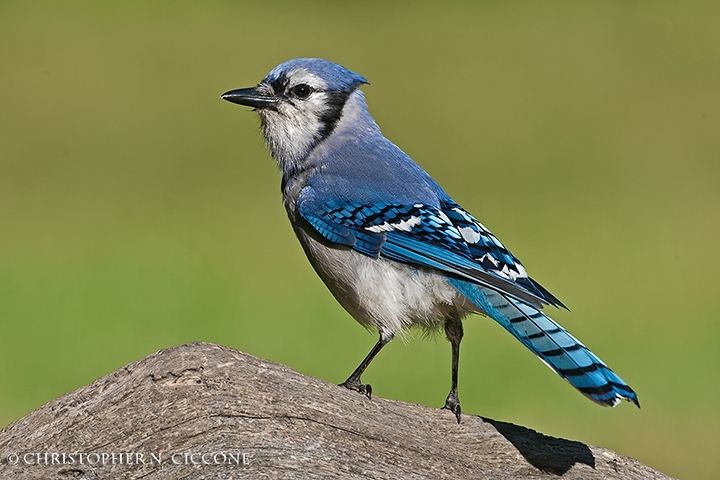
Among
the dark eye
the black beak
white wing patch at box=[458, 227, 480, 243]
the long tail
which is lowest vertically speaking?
the long tail

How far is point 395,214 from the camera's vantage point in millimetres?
4207

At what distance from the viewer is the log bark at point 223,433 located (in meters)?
3.04

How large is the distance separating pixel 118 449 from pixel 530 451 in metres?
1.29

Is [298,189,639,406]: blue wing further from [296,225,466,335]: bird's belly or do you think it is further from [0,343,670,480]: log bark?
[0,343,670,480]: log bark

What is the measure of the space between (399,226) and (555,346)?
879 millimetres

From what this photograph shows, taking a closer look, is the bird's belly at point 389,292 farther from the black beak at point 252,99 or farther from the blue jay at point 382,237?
the black beak at point 252,99

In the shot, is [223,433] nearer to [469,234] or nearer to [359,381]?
[359,381]

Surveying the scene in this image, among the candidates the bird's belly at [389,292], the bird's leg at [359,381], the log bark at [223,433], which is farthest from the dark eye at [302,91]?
the log bark at [223,433]

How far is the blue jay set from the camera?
369cm

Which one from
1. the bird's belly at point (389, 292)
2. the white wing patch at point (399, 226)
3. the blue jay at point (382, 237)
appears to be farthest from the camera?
the white wing patch at point (399, 226)

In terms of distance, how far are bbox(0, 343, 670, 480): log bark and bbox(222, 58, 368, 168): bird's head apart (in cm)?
141

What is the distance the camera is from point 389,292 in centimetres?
402

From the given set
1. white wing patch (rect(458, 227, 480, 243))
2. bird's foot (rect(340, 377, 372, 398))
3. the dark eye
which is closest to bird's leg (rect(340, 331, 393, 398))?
bird's foot (rect(340, 377, 372, 398))

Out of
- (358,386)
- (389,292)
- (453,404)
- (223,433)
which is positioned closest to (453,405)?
(453,404)
